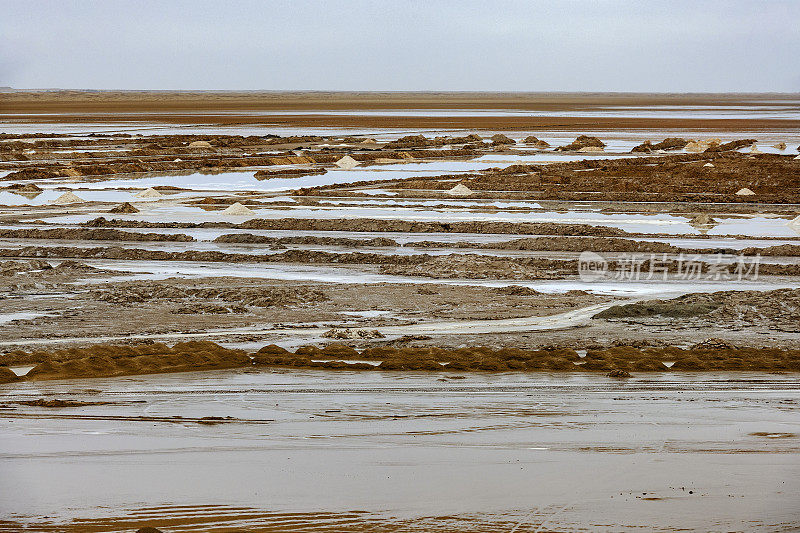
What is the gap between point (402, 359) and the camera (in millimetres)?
9625

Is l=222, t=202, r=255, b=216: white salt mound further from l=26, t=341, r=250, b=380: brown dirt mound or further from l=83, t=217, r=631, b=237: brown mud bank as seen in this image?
l=26, t=341, r=250, b=380: brown dirt mound

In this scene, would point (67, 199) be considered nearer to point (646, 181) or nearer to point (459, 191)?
point (459, 191)

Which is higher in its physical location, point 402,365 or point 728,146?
point 728,146

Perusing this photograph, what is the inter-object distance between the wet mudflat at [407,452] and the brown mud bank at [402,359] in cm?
26

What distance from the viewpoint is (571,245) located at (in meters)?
17.0

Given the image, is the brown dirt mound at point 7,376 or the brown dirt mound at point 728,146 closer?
the brown dirt mound at point 7,376

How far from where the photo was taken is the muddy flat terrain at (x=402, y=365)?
6.22 metres

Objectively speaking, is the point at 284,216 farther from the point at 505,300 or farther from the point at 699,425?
the point at 699,425

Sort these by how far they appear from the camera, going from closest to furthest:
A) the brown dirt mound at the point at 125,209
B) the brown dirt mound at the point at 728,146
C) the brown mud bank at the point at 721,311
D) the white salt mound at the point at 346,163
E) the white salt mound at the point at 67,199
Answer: the brown mud bank at the point at 721,311, the brown dirt mound at the point at 125,209, the white salt mound at the point at 67,199, the white salt mound at the point at 346,163, the brown dirt mound at the point at 728,146

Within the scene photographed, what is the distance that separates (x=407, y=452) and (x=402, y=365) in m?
2.43

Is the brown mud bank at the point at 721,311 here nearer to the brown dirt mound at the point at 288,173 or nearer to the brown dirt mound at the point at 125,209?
the brown dirt mound at the point at 125,209
